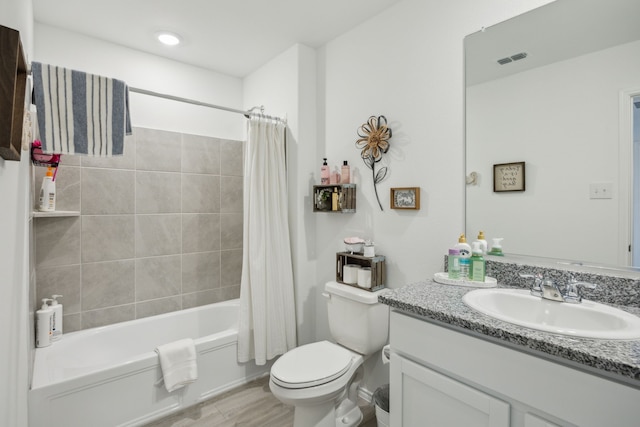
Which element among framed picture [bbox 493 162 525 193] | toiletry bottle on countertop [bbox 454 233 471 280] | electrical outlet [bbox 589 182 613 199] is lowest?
toiletry bottle on countertop [bbox 454 233 471 280]

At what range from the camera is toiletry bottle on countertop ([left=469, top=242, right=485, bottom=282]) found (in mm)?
1483

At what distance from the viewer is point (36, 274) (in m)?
2.13

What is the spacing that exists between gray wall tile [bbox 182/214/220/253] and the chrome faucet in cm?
241

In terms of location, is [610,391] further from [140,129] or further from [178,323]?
[140,129]

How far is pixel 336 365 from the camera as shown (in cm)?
173

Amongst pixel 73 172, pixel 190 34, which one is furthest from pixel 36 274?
pixel 190 34

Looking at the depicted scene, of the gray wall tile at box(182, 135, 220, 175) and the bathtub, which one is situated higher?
the gray wall tile at box(182, 135, 220, 175)

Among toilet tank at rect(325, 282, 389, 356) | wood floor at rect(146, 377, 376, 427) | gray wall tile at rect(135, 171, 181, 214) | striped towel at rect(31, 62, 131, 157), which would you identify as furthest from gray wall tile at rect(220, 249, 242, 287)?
striped towel at rect(31, 62, 131, 157)

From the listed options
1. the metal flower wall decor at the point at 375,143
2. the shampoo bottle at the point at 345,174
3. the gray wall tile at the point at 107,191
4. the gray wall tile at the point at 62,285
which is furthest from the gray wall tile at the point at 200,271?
the metal flower wall decor at the point at 375,143

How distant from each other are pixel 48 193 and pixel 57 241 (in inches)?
14.5

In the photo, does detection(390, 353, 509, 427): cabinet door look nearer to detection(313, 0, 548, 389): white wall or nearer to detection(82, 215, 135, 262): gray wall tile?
detection(313, 0, 548, 389): white wall

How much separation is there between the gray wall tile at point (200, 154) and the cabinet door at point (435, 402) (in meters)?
2.24

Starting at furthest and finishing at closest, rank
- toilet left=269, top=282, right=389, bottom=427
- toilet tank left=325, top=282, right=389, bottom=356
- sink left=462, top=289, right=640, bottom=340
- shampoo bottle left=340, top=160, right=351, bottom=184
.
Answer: shampoo bottle left=340, top=160, right=351, bottom=184
toilet tank left=325, top=282, right=389, bottom=356
toilet left=269, top=282, right=389, bottom=427
sink left=462, top=289, right=640, bottom=340

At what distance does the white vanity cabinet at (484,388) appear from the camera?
84 centimetres
